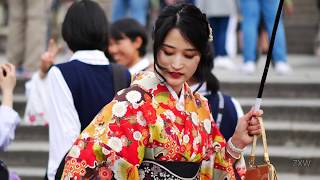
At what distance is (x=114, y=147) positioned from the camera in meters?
3.47

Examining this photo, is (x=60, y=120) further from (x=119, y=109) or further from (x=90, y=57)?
(x=119, y=109)

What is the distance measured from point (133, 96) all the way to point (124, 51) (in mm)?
2864

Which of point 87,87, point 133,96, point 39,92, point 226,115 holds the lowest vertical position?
point 39,92

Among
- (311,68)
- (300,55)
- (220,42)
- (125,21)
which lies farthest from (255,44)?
(300,55)

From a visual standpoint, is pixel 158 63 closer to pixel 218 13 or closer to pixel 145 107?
pixel 145 107

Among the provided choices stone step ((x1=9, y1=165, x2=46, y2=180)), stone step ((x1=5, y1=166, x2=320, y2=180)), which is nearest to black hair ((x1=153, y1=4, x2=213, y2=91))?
stone step ((x1=5, y1=166, x2=320, y2=180))

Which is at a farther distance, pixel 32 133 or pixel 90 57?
pixel 32 133

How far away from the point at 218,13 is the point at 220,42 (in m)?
0.33

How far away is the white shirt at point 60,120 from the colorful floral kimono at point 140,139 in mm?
1005

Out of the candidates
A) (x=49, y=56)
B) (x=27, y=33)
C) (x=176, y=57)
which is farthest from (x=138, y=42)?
(x=176, y=57)

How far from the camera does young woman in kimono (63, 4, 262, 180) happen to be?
11.4ft

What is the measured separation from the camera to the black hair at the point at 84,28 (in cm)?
479

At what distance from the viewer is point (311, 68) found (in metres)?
9.86

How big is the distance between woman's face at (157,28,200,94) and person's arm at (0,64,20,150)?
52.7 inches
